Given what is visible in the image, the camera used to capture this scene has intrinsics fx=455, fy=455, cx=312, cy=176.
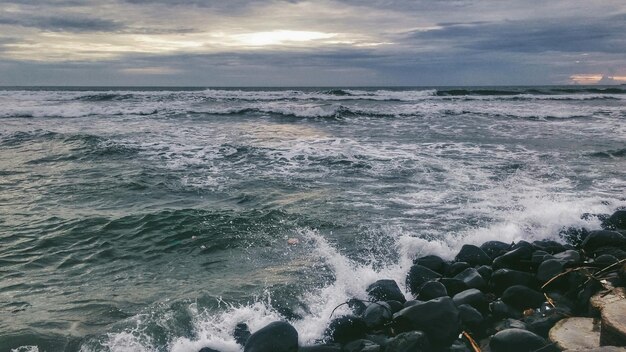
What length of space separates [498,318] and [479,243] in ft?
6.53

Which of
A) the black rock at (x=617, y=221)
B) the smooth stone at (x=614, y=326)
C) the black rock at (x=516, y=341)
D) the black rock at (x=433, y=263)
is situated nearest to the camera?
the smooth stone at (x=614, y=326)

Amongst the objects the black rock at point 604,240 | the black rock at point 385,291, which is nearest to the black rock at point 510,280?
the black rock at point 385,291

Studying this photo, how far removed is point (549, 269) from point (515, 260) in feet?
1.59

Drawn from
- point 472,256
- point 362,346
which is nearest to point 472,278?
point 472,256

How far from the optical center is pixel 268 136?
17.2 metres

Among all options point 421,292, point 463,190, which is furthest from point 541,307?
point 463,190

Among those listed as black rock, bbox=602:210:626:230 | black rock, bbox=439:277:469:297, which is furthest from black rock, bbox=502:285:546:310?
black rock, bbox=602:210:626:230

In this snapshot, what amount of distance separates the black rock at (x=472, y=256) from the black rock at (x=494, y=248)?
0.76ft

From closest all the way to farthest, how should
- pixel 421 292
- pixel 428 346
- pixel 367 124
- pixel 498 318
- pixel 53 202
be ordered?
1. pixel 428 346
2. pixel 498 318
3. pixel 421 292
4. pixel 53 202
5. pixel 367 124

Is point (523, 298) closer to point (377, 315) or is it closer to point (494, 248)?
point (494, 248)

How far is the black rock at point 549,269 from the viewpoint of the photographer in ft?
16.1

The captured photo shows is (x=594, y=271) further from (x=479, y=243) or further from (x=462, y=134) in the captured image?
(x=462, y=134)

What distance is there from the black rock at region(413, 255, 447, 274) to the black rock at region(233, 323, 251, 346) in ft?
7.57

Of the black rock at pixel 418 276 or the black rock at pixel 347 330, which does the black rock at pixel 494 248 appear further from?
the black rock at pixel 347 330
